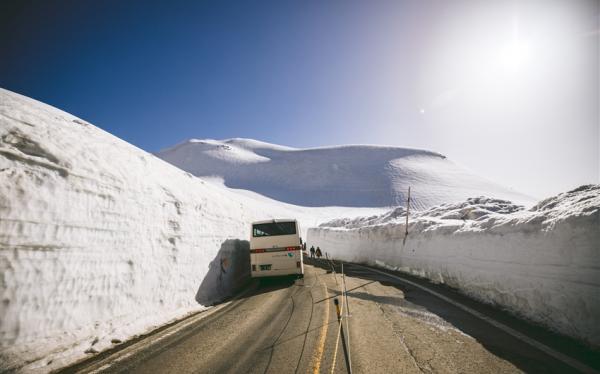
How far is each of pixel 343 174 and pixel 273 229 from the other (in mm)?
107359

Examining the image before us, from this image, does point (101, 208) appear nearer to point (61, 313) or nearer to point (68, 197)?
point (68, 197)

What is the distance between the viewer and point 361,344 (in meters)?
4.72

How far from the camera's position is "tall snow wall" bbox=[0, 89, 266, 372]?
14.6 ft

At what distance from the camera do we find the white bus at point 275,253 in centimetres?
1155

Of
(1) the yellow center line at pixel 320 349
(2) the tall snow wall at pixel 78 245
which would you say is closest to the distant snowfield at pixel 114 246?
(2) the tall snow wall at pixel 78 245

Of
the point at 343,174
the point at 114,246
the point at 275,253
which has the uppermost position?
the point at 343,174

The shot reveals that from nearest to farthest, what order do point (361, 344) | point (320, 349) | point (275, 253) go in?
point (320, 349) → point (361, 344) → point (275, 253)

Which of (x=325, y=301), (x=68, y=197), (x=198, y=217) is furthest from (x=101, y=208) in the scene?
(x=325, y=301)

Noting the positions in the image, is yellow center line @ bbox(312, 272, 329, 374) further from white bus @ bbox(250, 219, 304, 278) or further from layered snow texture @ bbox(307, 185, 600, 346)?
white bus @ bbox(250, 219, 304, 278)

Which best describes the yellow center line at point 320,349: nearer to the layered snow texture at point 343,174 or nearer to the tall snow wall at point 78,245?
the tall snow wall at point 78,245

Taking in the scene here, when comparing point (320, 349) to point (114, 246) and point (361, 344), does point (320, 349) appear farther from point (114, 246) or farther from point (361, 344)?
point (114, 246)

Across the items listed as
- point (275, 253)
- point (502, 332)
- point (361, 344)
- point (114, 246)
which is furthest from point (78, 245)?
point (502, 332)

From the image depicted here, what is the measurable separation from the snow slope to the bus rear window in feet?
10.2

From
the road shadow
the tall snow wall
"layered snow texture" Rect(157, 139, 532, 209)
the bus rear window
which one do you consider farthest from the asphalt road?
"layered snow texture" Rect(157, 139, 532, 209)
